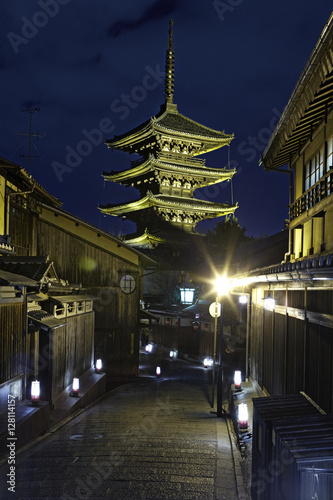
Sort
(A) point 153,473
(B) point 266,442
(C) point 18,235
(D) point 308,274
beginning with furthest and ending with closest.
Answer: (C) point 18,235, (A) point 153,473, (D) point 308,274, (B) point 266,442

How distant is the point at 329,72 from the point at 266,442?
6.70 metres

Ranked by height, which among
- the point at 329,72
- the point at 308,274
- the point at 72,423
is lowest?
the point at 72,423

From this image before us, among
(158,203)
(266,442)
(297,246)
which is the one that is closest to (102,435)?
(266,442)

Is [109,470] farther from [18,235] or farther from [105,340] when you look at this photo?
[105,340]

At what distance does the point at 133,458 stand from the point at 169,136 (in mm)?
27947

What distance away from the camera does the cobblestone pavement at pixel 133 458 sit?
6855mm

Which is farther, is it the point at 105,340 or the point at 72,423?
the point at 105,340

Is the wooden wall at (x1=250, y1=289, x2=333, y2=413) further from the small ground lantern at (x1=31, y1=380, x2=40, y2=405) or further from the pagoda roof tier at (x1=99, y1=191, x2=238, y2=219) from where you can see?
the pagoda roof tier at (x1=99, y1=191, x2=238, y2=219)

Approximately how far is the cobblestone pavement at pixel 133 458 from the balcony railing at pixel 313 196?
269 inches

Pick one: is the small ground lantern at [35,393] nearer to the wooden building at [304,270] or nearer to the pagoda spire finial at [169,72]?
the wooden building at [304,270]

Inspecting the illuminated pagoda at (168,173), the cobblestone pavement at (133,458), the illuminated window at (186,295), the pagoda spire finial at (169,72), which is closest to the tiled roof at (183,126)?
the illuminated pagoda at (168,173)

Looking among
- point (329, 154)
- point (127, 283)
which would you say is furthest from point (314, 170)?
point (127, 283)

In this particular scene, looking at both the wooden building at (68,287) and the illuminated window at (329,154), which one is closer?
the illuminated window at (329,154)

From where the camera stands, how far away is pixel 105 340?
73.5 feet
